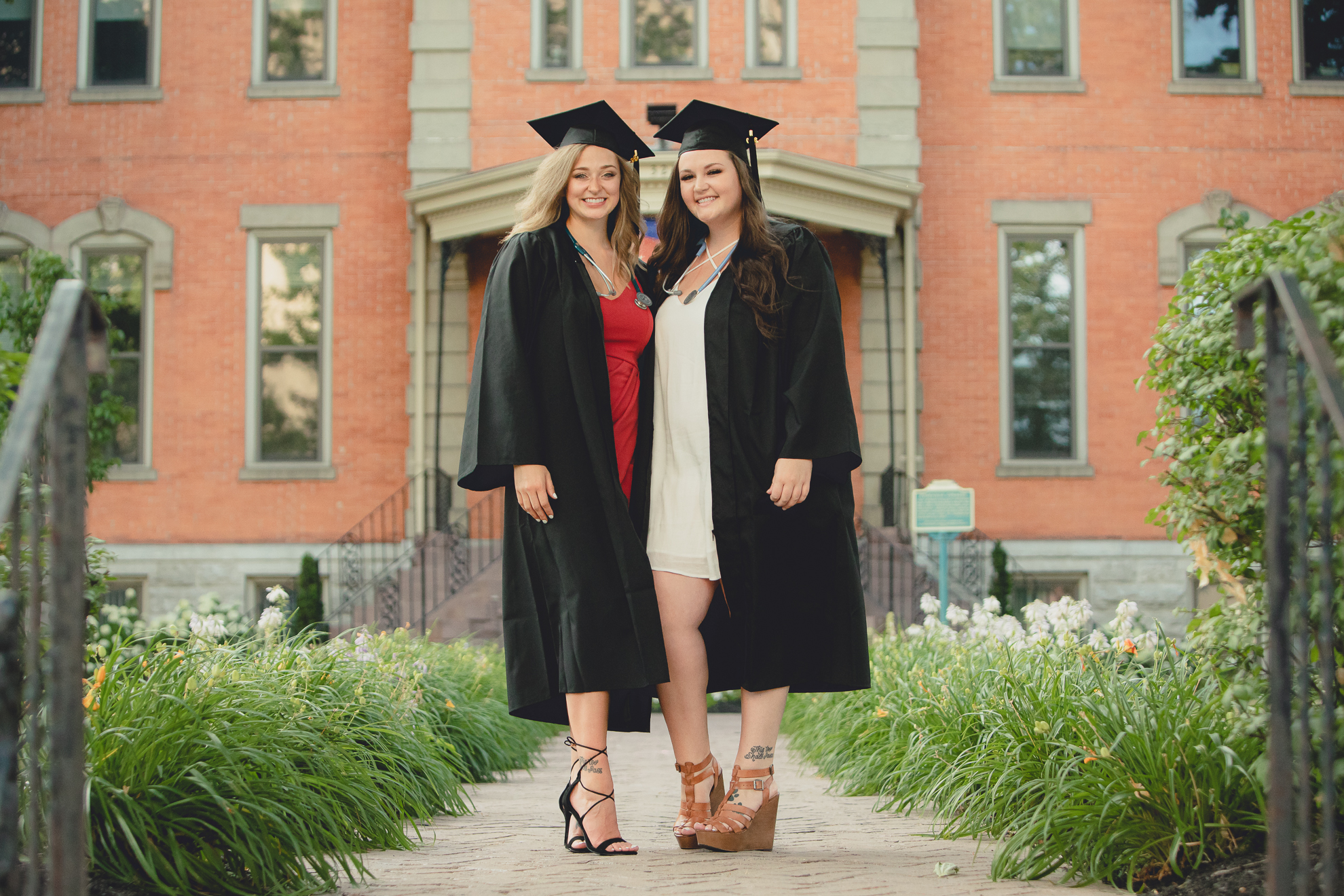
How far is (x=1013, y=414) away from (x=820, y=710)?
289 inches

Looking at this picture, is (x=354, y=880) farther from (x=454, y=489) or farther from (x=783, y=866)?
(x=454, y=489)

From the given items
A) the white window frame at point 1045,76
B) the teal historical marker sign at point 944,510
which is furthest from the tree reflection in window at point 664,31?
the teal historical marker sign at point 944,510

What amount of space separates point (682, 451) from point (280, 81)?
1103 cm

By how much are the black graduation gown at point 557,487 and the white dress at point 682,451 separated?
0.38ft

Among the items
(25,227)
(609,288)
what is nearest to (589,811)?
(609,288)

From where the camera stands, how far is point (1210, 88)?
12828 millimetres

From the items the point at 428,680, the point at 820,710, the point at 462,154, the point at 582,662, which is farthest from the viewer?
the point at 462,154

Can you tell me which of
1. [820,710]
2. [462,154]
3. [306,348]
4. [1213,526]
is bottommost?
[820,710]

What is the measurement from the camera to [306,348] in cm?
1285

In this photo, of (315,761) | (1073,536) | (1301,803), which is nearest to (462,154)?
(1073,536)

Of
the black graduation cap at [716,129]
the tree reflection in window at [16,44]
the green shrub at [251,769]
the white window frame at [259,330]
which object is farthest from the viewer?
the tree reflection in window at [16,44]

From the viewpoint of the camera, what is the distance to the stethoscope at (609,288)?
374 centimetres

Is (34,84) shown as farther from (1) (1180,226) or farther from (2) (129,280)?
(1) (1180,226)

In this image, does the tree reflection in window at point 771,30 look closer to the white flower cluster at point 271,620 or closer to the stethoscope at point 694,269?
the white flower cluster at point 271,620
